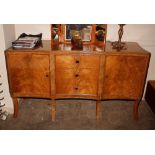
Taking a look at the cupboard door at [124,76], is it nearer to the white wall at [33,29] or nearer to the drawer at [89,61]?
the drawer at [89,61]

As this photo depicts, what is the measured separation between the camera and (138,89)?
8.61 feet

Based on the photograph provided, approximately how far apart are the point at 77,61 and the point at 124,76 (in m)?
0.70

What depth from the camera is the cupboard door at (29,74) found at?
240cm

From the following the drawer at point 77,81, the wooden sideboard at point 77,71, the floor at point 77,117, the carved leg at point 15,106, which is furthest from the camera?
the carved leg at point 15,106

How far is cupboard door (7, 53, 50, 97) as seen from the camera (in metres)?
2.40

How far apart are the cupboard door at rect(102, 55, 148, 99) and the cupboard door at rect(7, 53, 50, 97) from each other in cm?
84

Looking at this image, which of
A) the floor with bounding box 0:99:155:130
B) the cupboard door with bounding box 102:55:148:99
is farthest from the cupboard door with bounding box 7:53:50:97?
the cupboard door with bounding box 102:55:148:99

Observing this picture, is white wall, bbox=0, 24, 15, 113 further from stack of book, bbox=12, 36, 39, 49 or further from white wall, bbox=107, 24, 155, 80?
white wall, bbox=107, 24, 155, 80

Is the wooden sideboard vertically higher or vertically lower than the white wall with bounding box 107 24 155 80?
lower

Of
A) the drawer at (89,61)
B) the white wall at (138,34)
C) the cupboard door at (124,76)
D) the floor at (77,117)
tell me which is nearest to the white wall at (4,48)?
the floor at (77,117)
